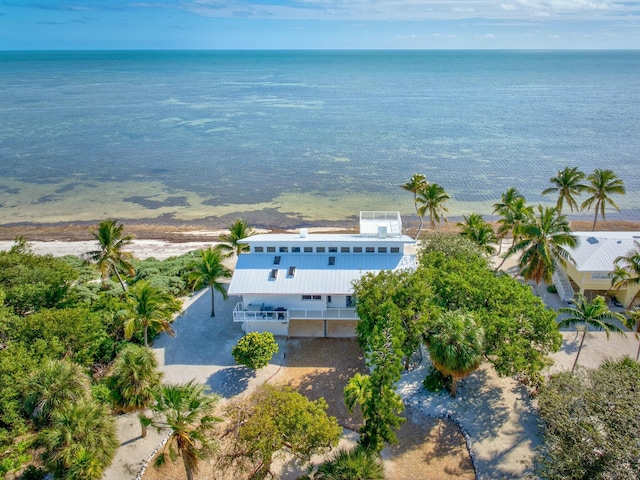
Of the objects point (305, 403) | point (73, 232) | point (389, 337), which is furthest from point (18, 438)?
point (73, 232)

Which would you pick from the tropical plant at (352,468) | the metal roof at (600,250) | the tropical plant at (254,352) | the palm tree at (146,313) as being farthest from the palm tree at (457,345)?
the metal roof at (600,250)

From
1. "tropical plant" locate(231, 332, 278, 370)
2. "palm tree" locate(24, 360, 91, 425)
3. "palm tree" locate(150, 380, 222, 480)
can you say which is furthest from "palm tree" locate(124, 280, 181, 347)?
"palm tree" locate(150, 380, 222, 480)

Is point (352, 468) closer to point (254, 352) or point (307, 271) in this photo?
point (254, 352)

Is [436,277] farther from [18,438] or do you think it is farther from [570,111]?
[570,111]

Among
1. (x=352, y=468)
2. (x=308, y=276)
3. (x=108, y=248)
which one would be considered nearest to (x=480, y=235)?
(x=308, y=276)

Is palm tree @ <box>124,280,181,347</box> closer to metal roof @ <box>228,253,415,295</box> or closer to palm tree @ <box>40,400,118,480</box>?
metal roof @ <box>228,253,415,295</box>

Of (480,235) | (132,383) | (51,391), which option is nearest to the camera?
(51,391)

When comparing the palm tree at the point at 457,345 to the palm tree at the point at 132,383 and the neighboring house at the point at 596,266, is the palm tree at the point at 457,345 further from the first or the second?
the neighboring house at the point at 596,266
